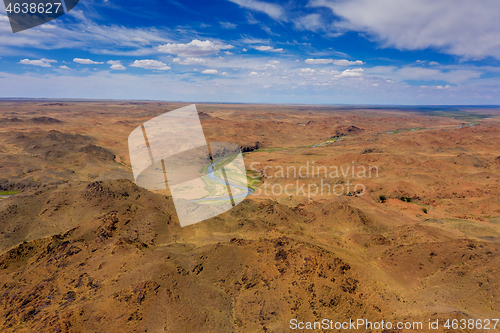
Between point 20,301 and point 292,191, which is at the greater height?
point 20,301

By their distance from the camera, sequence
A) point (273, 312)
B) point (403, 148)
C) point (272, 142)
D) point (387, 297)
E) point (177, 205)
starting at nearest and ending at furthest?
point (273, 312) → point (387, 297) → point (177, 205) → point (403, 148) → point (272, 142)

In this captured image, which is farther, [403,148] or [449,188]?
[403,148]

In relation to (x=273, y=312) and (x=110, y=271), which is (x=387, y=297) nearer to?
(x=273, y=312)

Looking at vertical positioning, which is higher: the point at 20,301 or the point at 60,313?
the point at 60,313

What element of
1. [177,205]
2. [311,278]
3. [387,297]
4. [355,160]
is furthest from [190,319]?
[355,160]

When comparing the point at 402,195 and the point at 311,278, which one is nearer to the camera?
the point at 311,278

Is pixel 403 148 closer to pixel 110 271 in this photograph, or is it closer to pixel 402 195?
pixel 402 195

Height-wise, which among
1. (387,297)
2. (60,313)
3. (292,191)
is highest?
(60,313)

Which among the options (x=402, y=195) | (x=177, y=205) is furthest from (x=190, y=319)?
(x=402, y=195)

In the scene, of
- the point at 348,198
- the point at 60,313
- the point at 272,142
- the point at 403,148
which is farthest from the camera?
the point at 272,142
